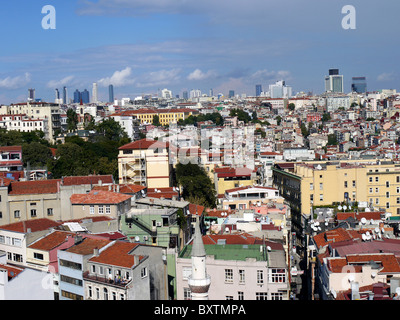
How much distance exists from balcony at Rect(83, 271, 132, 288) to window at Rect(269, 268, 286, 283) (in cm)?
251

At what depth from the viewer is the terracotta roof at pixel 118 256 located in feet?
32.4

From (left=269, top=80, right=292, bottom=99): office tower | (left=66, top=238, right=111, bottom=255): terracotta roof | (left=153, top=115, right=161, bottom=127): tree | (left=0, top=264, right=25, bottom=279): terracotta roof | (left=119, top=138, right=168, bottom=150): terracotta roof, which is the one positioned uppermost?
(left=269, top=80, right=292, bottom=99): office tower

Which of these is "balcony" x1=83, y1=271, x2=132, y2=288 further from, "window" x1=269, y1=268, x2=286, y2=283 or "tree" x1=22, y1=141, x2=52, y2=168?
"tree" x1=22, y1=141, x2=52, y2=168

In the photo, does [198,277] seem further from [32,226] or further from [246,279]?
[32,226]

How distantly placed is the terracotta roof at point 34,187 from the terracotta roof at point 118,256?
6.56 metres

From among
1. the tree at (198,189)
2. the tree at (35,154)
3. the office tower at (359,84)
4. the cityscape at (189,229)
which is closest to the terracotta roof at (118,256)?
the cityscape at (189,229)

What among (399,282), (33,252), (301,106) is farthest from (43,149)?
(301,106)

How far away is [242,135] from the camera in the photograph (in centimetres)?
5056

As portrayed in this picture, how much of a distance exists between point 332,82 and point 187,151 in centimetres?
11188

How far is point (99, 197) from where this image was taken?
1594 cm

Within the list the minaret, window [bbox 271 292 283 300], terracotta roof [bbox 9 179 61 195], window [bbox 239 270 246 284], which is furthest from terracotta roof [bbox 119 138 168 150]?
the minaret

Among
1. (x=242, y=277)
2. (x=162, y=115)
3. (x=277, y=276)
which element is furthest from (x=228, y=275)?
(x=162, y=115)

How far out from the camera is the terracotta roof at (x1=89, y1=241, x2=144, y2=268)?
9.88m
